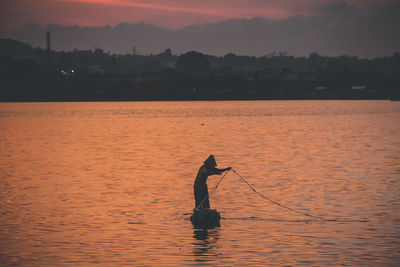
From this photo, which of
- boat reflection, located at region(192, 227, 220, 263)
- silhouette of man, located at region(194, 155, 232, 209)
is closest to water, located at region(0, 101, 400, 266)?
boat reflection, located at region(192, 227, 220, 263)

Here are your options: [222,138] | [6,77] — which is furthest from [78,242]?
[6,77]

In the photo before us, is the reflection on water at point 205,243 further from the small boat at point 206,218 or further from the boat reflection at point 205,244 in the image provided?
the small boat at point 206,218

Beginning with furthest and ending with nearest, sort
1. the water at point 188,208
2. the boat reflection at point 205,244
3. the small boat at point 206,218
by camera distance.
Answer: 1. the small boat at point 206,218
2. the water at point 188,208
3. the boat reflection at point 205,244

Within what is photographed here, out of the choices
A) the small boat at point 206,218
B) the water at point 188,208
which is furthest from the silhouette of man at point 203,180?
the water at point 188,208

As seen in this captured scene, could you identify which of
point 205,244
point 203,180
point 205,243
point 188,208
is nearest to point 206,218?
point 203,180

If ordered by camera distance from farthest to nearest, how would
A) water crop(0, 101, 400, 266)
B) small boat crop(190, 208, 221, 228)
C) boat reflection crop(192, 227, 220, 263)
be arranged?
small boat crop(190, 208, 221, 228)
water crop(0, 101, 400, 266)
boat reflection crop(192, 227, 220, 263)

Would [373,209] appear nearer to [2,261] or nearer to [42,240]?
[42,240]

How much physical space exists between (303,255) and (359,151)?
39549mm

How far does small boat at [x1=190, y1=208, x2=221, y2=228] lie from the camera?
24.1 metres

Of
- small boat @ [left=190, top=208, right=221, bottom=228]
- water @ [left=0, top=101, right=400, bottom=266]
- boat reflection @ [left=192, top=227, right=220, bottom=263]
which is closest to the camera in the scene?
boat reflection @ [left=192, top=227, right=220, bottom=263]

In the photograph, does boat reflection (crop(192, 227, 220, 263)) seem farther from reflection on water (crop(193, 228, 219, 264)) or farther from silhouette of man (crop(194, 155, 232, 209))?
silhouette of man (crop(194, 155, 232, 209))

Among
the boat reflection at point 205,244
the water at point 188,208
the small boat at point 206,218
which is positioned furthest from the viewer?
the small boat at point 206,218

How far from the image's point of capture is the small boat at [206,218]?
24.1m

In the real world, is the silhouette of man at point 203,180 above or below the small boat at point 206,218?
above
